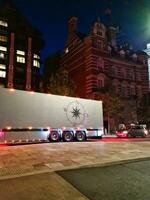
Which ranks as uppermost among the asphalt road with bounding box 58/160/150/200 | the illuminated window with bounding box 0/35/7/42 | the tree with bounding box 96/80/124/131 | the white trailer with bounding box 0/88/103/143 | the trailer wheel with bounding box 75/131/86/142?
the illuminated window with bounding box 0/35/7/42

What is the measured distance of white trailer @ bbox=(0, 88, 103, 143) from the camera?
18.1m

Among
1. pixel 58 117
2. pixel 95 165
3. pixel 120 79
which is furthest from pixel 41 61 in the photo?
pixel 95 165

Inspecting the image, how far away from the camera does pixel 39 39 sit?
5781 cm

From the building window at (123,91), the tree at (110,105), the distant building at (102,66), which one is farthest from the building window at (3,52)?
the building window at (123,91)

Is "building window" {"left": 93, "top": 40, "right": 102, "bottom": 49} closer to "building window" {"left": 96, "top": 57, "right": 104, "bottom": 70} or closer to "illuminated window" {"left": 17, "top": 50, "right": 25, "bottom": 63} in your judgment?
"building window" {"left": 96, "top": 57, "right": 104, "bottom": 70}

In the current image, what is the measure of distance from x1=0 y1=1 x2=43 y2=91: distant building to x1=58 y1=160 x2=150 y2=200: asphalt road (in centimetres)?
4545

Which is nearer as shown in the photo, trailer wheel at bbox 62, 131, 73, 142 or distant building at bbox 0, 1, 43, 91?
trailer wheel at bbox 62, 131, 73, 142

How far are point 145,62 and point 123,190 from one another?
49932 millimetres

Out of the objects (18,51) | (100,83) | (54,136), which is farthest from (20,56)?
(54,136)

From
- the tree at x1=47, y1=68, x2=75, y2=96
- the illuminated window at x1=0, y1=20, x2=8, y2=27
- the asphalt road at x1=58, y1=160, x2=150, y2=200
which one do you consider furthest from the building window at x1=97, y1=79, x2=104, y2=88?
the asphalt road at x1=58, y1=160, x2=150, y2=200

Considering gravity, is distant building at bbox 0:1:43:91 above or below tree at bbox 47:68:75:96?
above

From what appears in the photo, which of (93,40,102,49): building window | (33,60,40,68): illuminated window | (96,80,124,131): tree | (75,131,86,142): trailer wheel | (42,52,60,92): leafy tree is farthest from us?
(33,60,40,68): illuminated window

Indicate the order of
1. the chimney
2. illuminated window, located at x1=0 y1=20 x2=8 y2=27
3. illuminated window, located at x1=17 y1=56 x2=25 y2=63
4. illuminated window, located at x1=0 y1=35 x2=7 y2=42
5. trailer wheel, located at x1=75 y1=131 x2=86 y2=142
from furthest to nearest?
1. illuminated window, located at x1=17 y1=56 x2=25 y2=63
2. illuminated window, located at x1=0 y1=20 x2=8 y2=27
3. illuminated window, located at x1=0 y1=35 x2=7 y2=42
4. the chimney
5. trailer wheel, located at x1=75 y1=131 x2=86 y2=142

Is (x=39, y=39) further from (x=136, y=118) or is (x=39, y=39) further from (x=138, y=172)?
(x=138, y=172)
